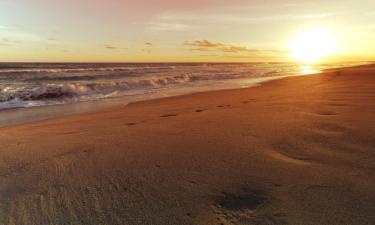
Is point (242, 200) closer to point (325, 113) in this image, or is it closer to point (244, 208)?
point (244, 208)

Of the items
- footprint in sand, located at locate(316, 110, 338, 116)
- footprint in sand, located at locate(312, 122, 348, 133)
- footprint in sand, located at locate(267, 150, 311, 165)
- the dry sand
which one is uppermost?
footprint in sand, located at locate(316, 110, 338, 116)

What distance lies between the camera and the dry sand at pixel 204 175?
1.70 metres

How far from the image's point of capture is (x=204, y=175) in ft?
7.28

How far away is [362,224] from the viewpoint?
1460 mm

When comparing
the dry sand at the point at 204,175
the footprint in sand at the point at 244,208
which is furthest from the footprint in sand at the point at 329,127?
the footprint in sand at the point at 244,208

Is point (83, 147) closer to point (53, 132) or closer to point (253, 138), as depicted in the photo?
point (53, 132)

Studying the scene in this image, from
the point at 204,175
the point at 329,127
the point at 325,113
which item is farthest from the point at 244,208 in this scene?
the point at 325,113

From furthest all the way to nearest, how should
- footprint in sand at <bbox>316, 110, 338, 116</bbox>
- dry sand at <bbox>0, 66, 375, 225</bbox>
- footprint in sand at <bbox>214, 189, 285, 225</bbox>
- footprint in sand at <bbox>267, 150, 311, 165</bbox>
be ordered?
footprint in sand at <bbox>316, 110, 338, 116</bbox> → footprint in sand at <bbox>267, 150, 311, 165</bbox> → dry sand at <bbox>0, 66, 375, 225</bbox> → footprint in sand at <bbox>214, 189, 285, 225</bbox>

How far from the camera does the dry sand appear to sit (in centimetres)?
170

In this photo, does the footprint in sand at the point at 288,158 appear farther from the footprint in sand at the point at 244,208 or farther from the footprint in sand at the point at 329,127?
the footprint in sand at the point at 329,127

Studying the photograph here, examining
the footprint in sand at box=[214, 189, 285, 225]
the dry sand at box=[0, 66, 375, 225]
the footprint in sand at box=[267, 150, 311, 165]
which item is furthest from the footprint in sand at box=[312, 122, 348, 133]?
the footprint in sand at box=[214, 189, 285, 225]

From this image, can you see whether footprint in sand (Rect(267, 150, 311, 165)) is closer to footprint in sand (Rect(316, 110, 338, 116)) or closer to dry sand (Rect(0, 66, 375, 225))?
dry sand (Rect(0, 66, 375, 225))

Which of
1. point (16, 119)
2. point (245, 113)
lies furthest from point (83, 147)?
point (16, 119)

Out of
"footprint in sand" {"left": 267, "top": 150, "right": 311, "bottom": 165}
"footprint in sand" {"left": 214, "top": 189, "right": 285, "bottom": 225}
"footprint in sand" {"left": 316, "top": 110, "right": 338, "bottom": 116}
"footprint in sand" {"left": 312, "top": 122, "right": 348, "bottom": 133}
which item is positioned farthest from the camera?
A: "footprint in sand" {"left": 316, "top": 110, "right": 338, "bottom": 116}
